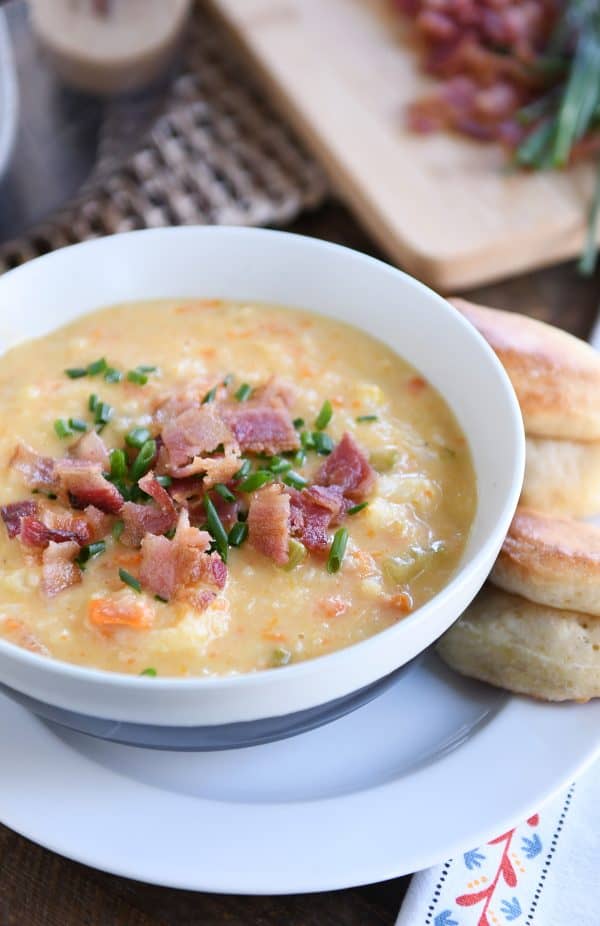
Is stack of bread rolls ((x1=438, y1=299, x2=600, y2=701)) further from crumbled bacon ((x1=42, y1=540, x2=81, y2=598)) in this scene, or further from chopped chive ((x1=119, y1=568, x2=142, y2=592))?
crumbled bacon ((x1=42, y1=540, x2=81, y2=598))

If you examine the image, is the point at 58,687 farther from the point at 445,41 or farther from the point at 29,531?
the point at 445,41

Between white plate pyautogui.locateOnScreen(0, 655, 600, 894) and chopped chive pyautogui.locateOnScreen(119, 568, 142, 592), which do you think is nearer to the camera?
white plate pyautogui.locateOnScreen(0, 655, 600, 894)

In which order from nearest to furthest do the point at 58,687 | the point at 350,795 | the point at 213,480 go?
the point at 58,687 → the point at 350,795 → the point at 213,480

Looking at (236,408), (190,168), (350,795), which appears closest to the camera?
(350,795)

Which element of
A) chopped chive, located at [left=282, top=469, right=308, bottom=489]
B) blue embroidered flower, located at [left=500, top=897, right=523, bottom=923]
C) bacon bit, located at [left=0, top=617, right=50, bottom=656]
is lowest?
blue embroidered flower, located at [left=500, top=897, right=523, bottom=923]

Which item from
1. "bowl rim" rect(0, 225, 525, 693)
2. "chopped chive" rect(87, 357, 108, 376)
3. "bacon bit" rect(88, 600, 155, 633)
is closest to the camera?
"bowl rim" rect(0, 225, 525, 693)

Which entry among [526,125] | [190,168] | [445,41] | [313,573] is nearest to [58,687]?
[313,573]

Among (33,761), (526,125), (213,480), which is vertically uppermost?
(213,480)

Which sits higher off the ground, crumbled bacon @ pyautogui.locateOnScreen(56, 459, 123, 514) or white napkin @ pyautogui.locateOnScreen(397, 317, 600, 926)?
crumbled bacon @ pyautogui.locateOnScreen(56, 459, 123, 514)

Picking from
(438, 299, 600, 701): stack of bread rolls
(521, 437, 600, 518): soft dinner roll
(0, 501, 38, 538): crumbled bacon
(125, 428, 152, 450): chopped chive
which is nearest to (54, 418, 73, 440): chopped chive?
(125, 428, 152, 450): chopped chive
